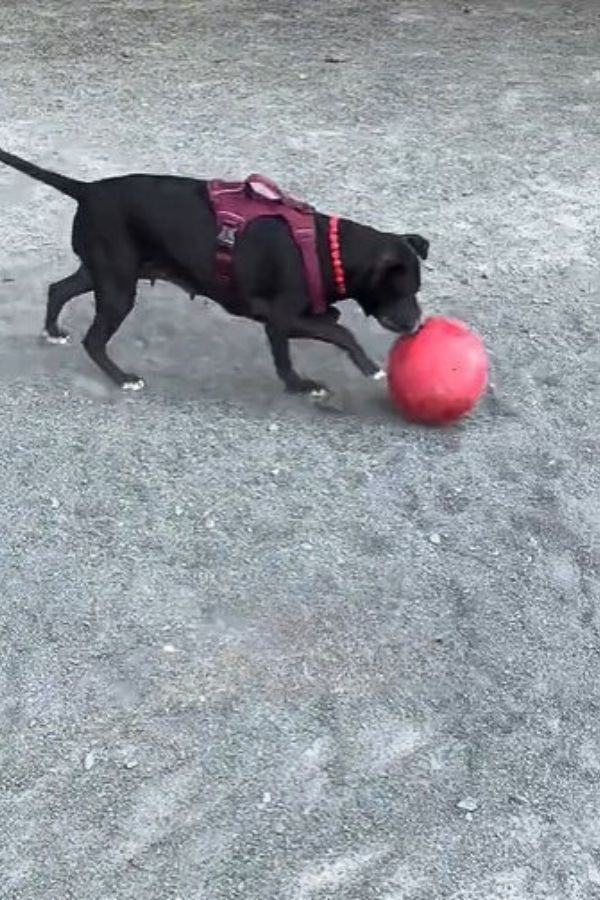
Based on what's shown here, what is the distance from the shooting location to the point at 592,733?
3166mm

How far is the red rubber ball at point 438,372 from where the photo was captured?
3971 mm

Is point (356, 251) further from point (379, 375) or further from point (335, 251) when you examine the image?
point (379, 375)

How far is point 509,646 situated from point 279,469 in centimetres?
85

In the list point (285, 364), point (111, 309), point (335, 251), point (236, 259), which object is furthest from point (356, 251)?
point (111, 309)

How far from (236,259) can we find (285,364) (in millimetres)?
363

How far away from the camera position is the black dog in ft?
12.9

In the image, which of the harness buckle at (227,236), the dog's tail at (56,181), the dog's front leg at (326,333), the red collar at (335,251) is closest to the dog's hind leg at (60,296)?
the dog's tail at (56,181)

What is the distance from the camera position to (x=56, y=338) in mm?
4484

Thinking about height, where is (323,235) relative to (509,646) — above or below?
above

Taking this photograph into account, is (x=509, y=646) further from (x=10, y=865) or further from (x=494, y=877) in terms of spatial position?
(x=10, y=865)

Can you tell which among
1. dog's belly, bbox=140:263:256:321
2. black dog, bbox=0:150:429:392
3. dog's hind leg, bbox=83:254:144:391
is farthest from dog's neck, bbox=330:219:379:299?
dog's hind leg, bbox=83:254:144:391

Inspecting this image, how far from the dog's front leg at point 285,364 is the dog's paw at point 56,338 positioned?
67cm

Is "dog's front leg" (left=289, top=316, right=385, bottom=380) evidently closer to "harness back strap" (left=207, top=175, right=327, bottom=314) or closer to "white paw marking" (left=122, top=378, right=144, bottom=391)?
"harness back strap" (left=207, top=175, right=327, bottom=314)

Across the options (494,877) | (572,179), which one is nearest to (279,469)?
(494,877)
